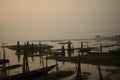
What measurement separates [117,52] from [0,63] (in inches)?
1390

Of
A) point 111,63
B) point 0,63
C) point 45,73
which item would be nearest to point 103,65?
point 111,63

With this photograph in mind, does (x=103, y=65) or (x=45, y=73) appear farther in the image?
(x=103, y=65)

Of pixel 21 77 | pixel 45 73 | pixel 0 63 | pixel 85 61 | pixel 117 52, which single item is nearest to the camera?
pixel 21 77

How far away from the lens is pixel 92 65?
4322cm

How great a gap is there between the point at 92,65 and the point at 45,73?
14.7 m

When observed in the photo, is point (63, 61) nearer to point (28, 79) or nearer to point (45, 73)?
point (45, 73)

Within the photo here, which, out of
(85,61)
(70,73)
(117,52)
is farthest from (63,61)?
(117,52)

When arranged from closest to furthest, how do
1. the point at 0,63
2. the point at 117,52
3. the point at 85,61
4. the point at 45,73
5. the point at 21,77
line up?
the point at 21,77 → the point at 45,73 → the point at 0,63 → the point at 85,61 → the point at 117,52

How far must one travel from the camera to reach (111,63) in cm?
4275

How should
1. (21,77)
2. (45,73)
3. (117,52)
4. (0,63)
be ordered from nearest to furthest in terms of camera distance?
(21,77) < (45,73) < (0,63) < (117,52)

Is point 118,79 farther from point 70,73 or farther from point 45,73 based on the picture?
point 45,73

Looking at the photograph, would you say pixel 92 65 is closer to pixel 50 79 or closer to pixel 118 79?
pixel 118 79

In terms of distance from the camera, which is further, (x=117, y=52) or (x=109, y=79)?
(x=117, y=52)

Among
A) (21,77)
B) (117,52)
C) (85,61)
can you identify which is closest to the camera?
(21,77)
